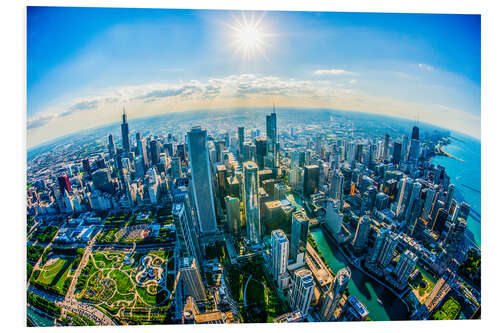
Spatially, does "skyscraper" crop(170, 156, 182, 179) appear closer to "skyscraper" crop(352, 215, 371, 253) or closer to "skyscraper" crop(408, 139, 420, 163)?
"skyscraper" crop(352, 215, 371, 253)

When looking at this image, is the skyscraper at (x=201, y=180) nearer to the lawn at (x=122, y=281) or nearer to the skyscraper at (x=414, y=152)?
the lawn at (x=122, y=281)

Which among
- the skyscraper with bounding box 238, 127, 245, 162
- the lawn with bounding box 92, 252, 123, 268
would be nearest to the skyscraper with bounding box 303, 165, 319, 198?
the skyscraper with bounding box 238, 127, 245, 162

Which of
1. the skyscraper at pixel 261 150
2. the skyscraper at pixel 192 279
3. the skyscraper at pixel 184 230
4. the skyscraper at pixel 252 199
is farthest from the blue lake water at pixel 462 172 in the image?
the skyscraper at pixel 261 150

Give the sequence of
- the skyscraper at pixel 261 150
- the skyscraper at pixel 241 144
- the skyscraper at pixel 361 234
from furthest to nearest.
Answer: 1. the skyscraper at pixel 241 144
2. the skyscraper at pixel 261 150
3. the skyscraper at pixel 361 234

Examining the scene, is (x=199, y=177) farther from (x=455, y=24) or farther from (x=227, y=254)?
(x=455, y=24)

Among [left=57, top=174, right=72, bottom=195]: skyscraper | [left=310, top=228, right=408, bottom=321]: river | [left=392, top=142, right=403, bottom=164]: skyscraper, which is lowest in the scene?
[left=310, top=228, right=408, bottom=321]: river
